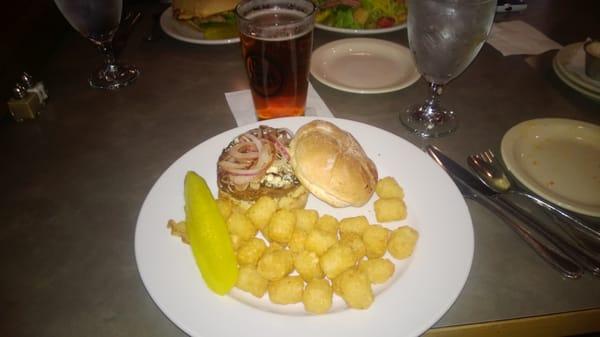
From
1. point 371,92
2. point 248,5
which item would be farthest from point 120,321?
point 371,92

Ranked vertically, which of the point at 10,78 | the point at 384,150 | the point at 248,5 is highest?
the point at 248,5

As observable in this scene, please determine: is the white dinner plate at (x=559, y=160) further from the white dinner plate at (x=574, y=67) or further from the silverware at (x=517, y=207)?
the white dinner plate at (x=574, y=67)

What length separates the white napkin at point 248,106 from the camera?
5.84 ft

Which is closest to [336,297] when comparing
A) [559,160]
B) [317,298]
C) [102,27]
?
[317,298]

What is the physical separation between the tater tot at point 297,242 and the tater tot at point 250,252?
0.27ft

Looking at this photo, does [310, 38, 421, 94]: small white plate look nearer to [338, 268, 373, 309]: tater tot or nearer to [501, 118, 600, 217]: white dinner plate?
[501, 118, 600, 217]: white dinner plate

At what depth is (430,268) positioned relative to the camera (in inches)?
42.3

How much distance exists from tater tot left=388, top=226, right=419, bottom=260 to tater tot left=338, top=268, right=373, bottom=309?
0.45 ft

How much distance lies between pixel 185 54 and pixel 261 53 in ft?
3.13

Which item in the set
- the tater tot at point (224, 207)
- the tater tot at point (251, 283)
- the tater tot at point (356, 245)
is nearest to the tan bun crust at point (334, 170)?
the tater tot at point (356, 245)

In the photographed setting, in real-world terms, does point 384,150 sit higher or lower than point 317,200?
higher

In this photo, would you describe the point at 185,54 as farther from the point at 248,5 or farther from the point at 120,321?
the point at 120,321

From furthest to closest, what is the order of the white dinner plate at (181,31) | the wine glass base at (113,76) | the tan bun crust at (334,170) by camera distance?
the white dinner plate at (181,31) < the wine glass base at (113,76) < the tan bun crust at (334,170)

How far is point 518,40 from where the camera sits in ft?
7.66
